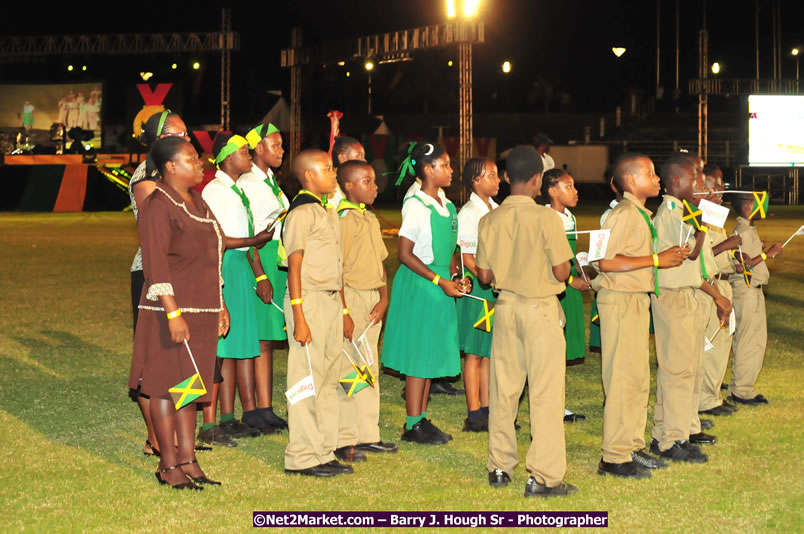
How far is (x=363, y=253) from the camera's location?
6.30 meters

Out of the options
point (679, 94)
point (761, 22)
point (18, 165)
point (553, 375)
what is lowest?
point (553, 375)

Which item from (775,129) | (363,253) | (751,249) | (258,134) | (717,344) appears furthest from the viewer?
(775,129)

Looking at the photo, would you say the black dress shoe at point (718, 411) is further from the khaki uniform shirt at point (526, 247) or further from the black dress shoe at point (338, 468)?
the black dress shoe at point (338, 468)

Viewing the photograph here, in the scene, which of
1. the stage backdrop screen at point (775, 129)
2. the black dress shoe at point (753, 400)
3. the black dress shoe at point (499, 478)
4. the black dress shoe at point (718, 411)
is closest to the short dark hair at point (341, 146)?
the black dress shoe at point (499, 478)

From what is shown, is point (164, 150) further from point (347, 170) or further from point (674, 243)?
point (674, 243)

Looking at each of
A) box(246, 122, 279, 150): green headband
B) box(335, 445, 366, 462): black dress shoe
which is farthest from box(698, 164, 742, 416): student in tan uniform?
box(246, 122, 279, 150): green headband

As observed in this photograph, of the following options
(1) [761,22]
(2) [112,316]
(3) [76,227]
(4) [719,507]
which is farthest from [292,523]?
(1) [761,22]

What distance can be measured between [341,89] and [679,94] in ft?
50.0

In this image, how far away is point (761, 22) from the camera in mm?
52781

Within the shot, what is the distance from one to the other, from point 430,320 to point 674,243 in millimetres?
1505

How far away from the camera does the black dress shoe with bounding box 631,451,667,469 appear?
19.3 ft

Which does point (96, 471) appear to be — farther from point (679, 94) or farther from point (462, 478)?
point (679, 94)

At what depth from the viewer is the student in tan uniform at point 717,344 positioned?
7219 millimetres

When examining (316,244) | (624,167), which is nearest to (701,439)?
(624,167)
